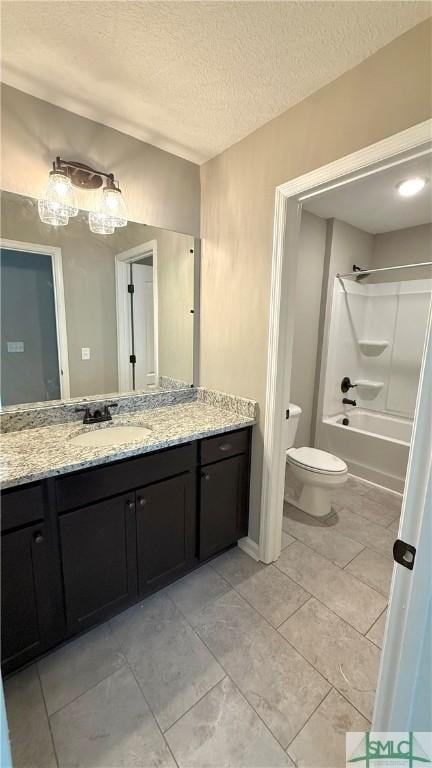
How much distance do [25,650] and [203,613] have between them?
0.77 meters

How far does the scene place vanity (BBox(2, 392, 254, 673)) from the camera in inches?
45.6

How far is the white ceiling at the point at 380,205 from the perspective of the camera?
2.03 metres

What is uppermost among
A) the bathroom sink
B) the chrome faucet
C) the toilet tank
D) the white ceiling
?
the white ceiling

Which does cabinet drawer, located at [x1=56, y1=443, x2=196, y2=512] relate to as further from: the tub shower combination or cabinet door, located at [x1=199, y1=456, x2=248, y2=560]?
the tub shower combination

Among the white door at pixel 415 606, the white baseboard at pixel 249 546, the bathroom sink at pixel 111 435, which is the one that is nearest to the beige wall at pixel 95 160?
the bathroom sink at pixel 111 435

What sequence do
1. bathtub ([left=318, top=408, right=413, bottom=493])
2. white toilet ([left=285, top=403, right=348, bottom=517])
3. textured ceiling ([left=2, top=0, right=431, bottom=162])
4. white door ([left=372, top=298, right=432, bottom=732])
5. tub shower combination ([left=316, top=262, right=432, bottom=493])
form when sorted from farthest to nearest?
tub shower combination ([left=316, top=262, right=432, bottom=493])
bathtub ([left=318, top=408, right=413, bottom=493])
white toilet ([left=285, top=403, right=348, bottom=517])
textured ceiling ([left=2, top=0, right=431, bottom=162])
white door ([left=372, top=298, right=432, bottom=732])

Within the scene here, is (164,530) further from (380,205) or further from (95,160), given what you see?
(380,205)

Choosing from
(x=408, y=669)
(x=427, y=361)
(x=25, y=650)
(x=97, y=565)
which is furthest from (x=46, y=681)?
(x=427, y=361)

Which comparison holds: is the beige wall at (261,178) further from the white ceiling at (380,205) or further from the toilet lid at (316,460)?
the toilet lid at (316,460)

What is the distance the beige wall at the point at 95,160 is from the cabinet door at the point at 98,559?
4.85ft

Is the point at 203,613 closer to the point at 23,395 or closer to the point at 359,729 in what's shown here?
the point at 359,729

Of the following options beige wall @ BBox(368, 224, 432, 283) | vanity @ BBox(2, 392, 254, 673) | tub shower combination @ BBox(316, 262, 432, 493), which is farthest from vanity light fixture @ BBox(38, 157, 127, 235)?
beige wall @ BBox(368, 224, 432, 283)

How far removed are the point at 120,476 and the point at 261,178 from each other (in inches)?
64.8

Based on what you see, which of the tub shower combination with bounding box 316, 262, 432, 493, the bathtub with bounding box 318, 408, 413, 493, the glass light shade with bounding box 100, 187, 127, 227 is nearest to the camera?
the glass light shade with bounding box 100, 187, 127, 227
